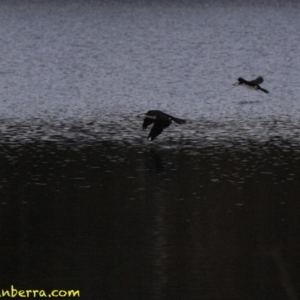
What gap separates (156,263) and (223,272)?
749 mm

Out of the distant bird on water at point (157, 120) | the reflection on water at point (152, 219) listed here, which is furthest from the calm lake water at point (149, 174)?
the distant bird on water at point (157, 120)

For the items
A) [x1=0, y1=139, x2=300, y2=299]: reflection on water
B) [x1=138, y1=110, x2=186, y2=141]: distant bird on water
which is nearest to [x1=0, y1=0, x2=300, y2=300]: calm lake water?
[x1=0, y1=139, x2=300, y2=299]: reflection on water

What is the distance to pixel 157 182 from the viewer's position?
1436 cm

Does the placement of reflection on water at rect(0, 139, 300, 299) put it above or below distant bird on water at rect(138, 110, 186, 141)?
below

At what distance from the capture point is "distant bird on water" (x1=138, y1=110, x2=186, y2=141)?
1645 cm

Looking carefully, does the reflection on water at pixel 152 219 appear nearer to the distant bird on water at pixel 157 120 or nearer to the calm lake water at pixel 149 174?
the calm lake water at pixel 149 174

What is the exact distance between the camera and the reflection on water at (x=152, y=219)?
32.9ft

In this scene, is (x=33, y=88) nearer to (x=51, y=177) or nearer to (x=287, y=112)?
(x=287, y=112)

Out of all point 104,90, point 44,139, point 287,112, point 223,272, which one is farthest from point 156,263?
point 104,90

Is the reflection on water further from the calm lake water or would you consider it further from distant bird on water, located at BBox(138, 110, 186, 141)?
distant bird on water, located at BBox(138, 110, 186, 141)

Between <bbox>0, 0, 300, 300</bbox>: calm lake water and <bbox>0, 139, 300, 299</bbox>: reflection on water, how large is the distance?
2 centimetres

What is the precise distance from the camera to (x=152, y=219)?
12.4m

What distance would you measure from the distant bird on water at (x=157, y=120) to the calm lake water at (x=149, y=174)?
9.9 inches

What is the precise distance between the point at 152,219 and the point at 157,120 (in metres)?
4.37
